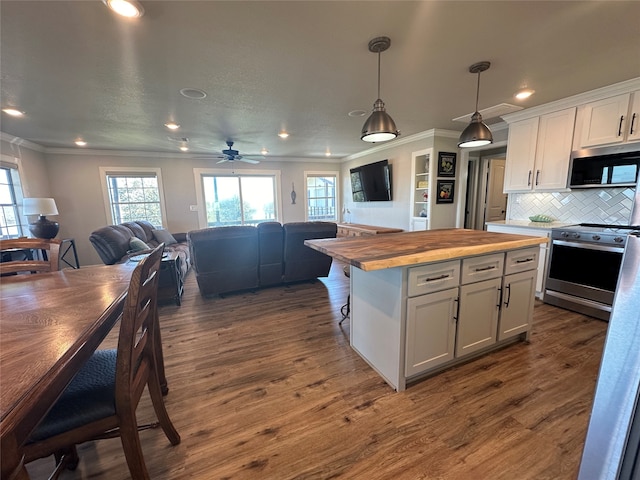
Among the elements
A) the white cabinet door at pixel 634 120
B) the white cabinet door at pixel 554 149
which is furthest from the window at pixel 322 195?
the white cabinet door at pixel 634 120

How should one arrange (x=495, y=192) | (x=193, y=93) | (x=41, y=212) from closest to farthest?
(x=193, y=93), (x=41, y=212), (x=495, y=192)

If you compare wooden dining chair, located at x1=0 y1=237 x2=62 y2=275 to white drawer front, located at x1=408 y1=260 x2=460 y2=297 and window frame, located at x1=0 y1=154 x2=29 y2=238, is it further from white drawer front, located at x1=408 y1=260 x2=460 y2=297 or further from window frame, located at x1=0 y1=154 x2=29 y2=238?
window frame, located at x1=0 y1=154 x2=29 y2=238

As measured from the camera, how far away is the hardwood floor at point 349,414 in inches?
51.6

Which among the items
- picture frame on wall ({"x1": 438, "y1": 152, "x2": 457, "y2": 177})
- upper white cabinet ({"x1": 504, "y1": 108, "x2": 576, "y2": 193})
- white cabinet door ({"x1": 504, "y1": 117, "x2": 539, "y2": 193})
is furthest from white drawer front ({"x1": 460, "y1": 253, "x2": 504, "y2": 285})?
picture frame on wall ({"x1": 438, "y1": 152, "x2": 457, "y2": 177})

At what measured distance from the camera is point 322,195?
7.86 metres

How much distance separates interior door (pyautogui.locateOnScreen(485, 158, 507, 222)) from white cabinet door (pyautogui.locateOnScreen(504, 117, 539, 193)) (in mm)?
1641

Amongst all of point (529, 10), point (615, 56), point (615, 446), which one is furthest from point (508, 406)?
point (615, 56)

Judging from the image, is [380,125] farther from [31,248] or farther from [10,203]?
[10,203]

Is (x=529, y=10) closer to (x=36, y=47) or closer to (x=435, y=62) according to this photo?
(x=435, y=62)

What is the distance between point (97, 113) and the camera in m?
3.36

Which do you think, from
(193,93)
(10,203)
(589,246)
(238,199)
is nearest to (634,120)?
(589,246)

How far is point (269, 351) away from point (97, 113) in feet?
12.2

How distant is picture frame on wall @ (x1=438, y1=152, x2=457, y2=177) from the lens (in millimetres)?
4662

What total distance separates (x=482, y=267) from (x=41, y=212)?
593 cm
